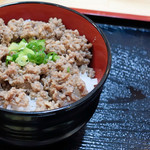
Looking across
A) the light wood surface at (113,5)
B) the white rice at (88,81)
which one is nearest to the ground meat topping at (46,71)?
the white rice at (88,81)

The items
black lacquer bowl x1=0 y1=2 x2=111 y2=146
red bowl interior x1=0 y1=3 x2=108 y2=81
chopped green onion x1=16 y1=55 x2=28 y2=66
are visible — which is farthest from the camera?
red bowl interior x1=0 y1=3 x2=108 y2=81

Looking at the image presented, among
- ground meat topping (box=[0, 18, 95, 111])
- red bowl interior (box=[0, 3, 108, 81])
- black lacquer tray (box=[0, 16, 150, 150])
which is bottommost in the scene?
black lacquer tray (box=[0, 16, 150, 150])

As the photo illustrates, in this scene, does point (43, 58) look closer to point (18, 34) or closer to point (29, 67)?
point (29, 67)

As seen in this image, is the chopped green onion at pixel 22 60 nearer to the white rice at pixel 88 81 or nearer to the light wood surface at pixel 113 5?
the white rice at pixel 88 81

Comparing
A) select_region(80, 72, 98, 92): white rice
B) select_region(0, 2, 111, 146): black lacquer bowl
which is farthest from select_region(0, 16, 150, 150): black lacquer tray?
select_region(80, 72, 98, 92): white rice

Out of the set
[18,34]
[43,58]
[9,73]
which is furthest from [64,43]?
[9,73]

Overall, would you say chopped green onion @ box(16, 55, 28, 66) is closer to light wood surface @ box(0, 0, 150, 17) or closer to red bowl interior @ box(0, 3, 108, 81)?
red bowl interior @ box(0, 3, 108, 81)
